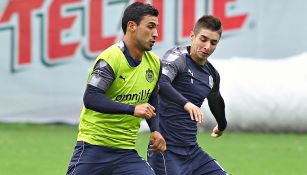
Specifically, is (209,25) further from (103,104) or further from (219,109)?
(103,104)

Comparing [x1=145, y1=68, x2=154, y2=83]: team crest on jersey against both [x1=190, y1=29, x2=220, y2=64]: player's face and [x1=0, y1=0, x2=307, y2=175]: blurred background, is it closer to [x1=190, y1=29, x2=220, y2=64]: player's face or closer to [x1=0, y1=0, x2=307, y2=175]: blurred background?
[x1=190, y1=29, x2=220, y2=64]: player's face

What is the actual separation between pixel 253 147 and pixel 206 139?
1.55 meters

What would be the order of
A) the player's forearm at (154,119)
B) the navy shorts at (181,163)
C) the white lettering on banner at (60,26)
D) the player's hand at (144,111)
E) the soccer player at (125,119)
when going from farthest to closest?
the white lettering on banner at (60,26), the navy shorts at (181,163), the player's forearm at (154,119), the soccer player at (125,119), the player's hand at (144,111)

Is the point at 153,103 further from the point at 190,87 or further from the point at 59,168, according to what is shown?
the point at 59,168

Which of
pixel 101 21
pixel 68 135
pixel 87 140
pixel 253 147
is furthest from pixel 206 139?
pixel 87 140

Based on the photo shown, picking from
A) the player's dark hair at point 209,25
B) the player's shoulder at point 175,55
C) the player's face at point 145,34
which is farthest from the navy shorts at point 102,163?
the player's dark hair at point 209,25

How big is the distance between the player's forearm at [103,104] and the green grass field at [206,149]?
537 centimetres

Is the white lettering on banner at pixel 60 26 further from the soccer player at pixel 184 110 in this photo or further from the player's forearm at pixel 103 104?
the player's forearm at pixel 103 104

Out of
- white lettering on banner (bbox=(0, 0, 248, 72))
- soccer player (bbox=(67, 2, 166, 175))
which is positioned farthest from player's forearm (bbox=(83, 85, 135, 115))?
white lettering on banner (bbox=(0, 0, 248, 72))

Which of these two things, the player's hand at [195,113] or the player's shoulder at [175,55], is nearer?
the player's hand at [195,113]

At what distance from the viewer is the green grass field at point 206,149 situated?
13.2 metres

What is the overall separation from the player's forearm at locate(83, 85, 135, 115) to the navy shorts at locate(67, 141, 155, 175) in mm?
477

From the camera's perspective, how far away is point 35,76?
66.5 ft

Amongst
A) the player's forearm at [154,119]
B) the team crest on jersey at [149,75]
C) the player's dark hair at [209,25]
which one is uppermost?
the player's dark hair at [209,25]
